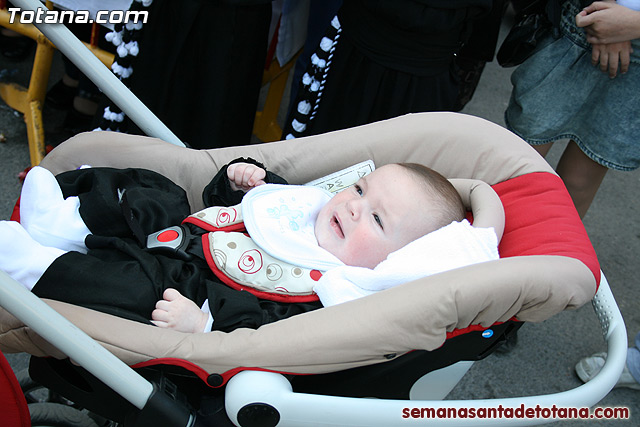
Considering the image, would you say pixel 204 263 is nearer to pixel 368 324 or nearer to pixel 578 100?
pixel 368 324

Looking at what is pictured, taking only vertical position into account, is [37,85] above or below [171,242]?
below

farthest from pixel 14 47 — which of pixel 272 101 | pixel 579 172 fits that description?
pixel 579 172

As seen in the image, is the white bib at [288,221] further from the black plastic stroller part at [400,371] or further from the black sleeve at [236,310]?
the black plastic stroller part at [400,371]

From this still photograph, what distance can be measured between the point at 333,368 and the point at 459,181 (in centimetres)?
58

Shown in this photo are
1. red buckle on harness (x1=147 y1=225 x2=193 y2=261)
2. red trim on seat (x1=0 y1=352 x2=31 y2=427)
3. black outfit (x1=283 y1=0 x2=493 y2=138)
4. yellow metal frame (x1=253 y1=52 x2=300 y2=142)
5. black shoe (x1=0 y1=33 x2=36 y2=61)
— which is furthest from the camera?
black shoe (x1=0 y1=33 x2=36 y2=61)

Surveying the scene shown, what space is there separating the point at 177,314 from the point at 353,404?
1.15 feet

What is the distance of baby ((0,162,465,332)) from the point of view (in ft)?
3.49

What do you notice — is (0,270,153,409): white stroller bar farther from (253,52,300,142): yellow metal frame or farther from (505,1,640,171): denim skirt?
(253,52,300,142): yellow metal frame

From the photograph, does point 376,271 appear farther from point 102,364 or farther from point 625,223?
point 625,223

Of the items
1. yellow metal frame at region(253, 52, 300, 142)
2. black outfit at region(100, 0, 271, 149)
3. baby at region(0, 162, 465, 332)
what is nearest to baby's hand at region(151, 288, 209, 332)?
baby at region(0, 162, 465, 332)

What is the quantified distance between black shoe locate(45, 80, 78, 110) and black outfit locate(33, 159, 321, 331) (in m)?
1.45

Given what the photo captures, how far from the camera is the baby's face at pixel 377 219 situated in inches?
49.4

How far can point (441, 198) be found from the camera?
4.16 feet

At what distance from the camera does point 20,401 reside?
0.89m
